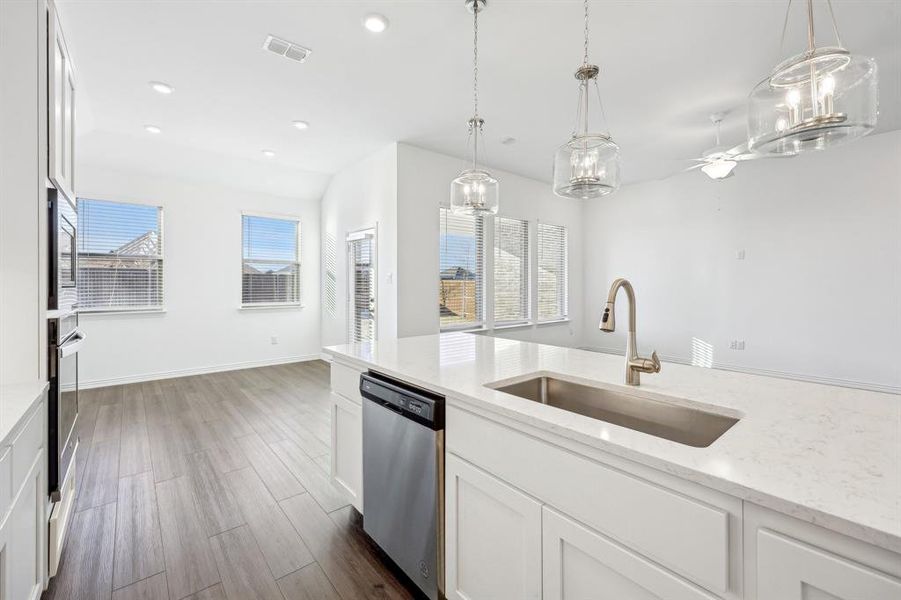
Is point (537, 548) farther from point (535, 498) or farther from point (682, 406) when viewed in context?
point (682, 406)

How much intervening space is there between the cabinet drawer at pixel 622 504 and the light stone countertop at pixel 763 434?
0.06m

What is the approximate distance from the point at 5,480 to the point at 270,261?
17.4 ft

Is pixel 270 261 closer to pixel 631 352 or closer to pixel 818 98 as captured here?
pixel 631 352

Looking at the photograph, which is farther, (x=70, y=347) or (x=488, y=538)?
(x=70, y=347)

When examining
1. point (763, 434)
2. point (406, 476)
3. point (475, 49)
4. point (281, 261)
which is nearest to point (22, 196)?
point (406, 476)

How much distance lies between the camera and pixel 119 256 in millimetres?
4840

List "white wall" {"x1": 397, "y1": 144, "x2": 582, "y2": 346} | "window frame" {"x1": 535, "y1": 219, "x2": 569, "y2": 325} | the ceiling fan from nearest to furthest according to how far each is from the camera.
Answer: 1. the ceiling fan
2. "white wall" {"x1": 397, "y1": 144, "x2": 582, "y2": 346}
3. "window frame" {"x1": 535, "y1": 219, "x2": 569, "y2": 325}

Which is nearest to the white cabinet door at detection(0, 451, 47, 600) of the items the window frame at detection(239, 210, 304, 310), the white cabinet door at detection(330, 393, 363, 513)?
the white cabinet door at detection(330, 393, 363, 513)

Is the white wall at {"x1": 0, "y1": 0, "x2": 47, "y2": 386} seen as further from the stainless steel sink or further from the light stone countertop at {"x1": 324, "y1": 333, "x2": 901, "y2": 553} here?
the stainless steel sink

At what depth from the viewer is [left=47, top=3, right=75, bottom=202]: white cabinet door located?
5.43 feet

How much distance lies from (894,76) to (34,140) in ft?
19.3

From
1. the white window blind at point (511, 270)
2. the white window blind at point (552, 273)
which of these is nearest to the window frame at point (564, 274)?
the white window blind at point (552, 273)

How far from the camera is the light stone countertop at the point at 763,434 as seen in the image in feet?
2.24

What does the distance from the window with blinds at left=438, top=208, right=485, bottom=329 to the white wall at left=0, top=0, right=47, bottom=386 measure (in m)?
3.72
